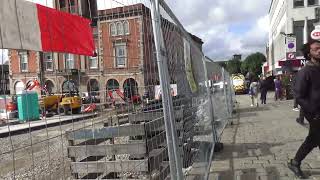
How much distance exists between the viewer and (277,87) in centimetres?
3625

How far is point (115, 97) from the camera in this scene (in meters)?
5.59

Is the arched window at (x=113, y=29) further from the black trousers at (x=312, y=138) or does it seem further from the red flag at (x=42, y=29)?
the black trousers at (x=312, y=138)

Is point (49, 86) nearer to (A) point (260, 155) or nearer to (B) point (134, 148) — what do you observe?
(B) point (134, 148)

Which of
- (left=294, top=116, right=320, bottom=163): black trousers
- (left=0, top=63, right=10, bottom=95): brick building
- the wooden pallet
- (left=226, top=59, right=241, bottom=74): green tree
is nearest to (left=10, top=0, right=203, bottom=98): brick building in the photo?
(left=0, top=63, right=10, bottom=95): brick building

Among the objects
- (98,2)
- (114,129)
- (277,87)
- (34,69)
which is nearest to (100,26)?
(98,2)

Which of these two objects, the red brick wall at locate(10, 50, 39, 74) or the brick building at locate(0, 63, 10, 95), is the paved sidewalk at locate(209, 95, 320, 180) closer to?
the red brick wall at locate(10, 50, 39, 74)

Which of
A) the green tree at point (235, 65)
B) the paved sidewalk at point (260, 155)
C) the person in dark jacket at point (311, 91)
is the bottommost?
the paved sidewalk at point (260, 155)

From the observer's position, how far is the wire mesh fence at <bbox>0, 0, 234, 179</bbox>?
3.87 metres

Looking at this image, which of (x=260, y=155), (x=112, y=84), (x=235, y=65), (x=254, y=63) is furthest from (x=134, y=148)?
(x=235, y=65)

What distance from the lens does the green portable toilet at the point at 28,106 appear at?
11.8 ft

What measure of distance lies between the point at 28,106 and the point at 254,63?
447ft

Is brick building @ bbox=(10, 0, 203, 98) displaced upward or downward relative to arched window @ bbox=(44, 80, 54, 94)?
upward

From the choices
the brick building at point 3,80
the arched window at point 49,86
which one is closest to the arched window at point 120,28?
the arched window at point 49,86

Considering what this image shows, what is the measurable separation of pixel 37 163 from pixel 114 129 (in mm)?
1590
